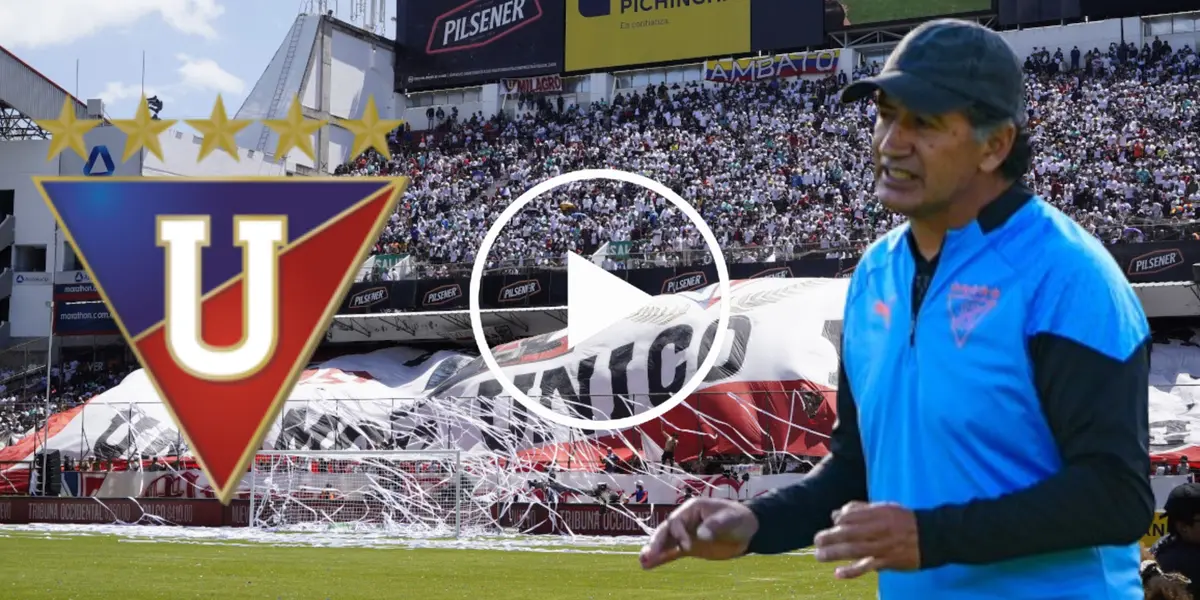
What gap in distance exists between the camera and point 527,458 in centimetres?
3328

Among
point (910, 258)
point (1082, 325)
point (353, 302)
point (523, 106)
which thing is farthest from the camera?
point (523, 106)

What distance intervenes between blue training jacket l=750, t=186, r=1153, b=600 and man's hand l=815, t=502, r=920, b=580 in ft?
0.10

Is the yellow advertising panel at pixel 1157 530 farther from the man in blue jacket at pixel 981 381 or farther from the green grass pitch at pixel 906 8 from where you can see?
the green grass pitch at pixel 906 8

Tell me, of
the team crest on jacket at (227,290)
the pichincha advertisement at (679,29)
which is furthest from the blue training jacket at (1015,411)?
the pichincha advertisement at (679,29)

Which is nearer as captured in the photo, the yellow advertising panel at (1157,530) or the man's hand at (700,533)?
the man's hand at (700,533)

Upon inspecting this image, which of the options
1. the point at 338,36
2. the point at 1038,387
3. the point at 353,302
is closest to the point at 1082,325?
the point at 1038,387

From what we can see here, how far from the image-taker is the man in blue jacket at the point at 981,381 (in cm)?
216

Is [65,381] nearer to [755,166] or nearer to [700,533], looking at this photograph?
[755,166]

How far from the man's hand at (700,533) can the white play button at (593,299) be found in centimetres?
3593

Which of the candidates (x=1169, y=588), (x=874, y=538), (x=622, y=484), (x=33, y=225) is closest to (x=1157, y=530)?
(x=1169, y=588)

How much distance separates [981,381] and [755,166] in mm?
50522

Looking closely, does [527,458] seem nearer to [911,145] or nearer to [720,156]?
[720,156]

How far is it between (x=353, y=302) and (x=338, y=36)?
24.6 m

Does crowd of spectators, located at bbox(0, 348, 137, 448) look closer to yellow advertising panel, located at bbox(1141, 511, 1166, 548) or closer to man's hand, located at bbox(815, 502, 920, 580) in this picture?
yellow advertising panel, located at bbox(1141, 511, 1166, 548)
